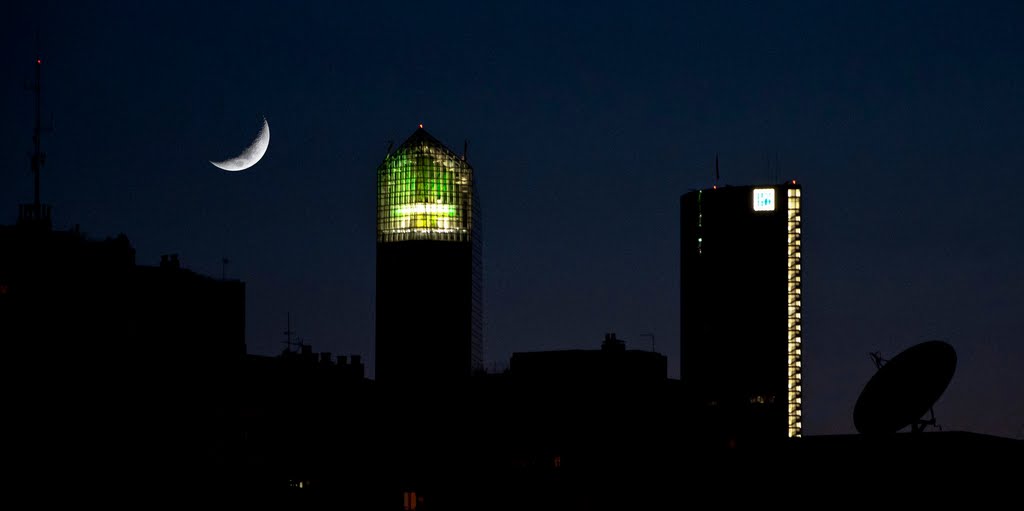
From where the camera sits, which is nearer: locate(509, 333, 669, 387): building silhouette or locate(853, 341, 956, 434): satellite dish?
locate(853, 341, 956, 434): satellite dish

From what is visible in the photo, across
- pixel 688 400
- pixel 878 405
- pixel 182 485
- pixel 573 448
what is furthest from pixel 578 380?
pixel 878 405

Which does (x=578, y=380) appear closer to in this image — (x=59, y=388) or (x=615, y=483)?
(x=615, y=483)

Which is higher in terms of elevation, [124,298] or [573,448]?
[124,298]

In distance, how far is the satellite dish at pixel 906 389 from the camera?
90.2 meters

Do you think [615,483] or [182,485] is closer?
[182,485]

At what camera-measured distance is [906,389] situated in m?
92.4

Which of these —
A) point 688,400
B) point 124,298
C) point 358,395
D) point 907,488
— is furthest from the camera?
point 688,400

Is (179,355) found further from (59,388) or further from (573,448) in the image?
(573,448)

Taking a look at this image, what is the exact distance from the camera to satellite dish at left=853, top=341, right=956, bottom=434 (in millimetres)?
90250

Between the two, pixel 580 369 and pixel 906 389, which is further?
pixel 580 369

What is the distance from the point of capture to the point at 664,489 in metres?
120

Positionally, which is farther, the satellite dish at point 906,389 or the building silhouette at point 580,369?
the building silhouette at point 580,369

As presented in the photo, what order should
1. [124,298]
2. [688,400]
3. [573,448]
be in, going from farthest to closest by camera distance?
[688,400], [573,448], [124,298]

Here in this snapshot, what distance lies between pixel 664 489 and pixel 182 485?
30.1m
